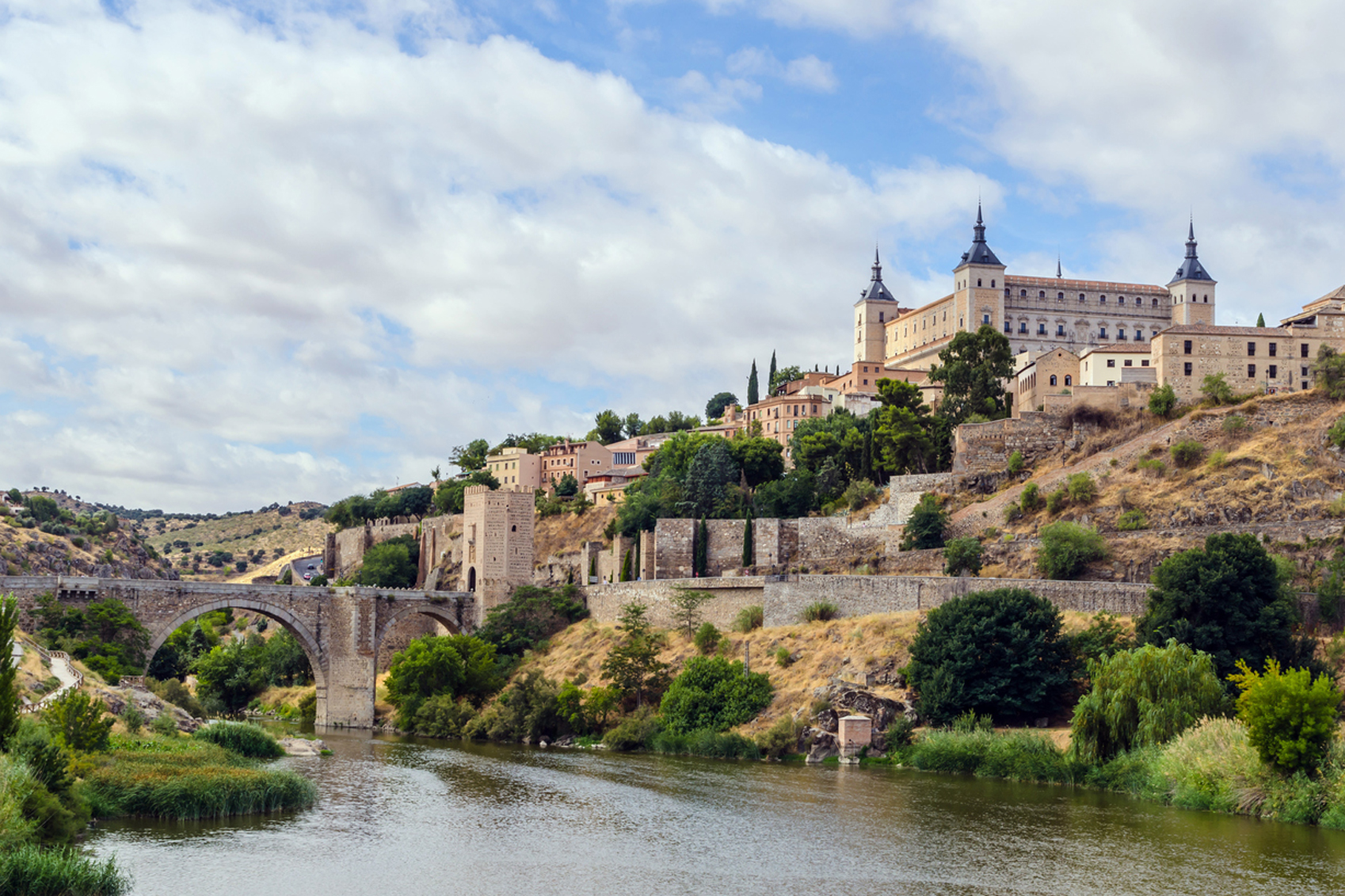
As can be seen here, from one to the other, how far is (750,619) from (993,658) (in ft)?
43.8

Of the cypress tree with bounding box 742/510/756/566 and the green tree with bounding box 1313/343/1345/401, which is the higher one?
the green tree with bounding box 1313/343/1345/401

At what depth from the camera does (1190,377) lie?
6016cm

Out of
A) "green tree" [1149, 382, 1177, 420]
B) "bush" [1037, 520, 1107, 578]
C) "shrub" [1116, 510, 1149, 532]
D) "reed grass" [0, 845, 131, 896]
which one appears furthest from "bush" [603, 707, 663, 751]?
"green tree" [1149, 382, 1177, 420]

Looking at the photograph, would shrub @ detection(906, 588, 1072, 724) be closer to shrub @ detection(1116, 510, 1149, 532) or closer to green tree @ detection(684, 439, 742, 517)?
shrub @ detection(1116, 510, 1149, 532)

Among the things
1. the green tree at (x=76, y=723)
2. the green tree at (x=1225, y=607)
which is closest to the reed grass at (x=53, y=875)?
the green tree at (x=76, y=723)

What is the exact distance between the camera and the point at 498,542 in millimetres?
65375

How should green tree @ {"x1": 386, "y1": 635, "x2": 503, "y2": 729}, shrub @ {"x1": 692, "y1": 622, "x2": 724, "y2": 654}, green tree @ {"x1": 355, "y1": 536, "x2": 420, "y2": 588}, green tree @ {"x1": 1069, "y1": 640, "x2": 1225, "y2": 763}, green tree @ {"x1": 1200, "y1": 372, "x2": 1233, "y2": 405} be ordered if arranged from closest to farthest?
green tree @ {"x1": 1069, "y1": 640, "x2": 1225, "y2": 763} → shrub @ {"x1": 692, "y1": 622, "x2": 724, "y2": 654} → green tree @ {"x1": 386, "y1": 635, "x2": 503, "y2": 729} → green tree @ {"x1": 1200, "y1": 372, "x2": 1233, "y2": 405} → green tree @ {"x1": 355, "y1": 536, "x2": 420, "y2": 588}

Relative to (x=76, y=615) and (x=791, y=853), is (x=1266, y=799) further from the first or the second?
(x=76, y=615)

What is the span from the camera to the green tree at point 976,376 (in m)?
65.0

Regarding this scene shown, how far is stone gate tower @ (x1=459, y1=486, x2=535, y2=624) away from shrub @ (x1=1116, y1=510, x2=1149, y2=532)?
94.3 ft

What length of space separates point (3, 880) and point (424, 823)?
1143 cm

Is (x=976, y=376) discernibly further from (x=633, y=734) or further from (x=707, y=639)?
(x=633, y=734)

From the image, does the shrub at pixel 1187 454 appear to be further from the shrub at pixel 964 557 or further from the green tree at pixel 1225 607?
the green tree at pixel 1225 607

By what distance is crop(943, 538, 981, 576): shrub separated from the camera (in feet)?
169
